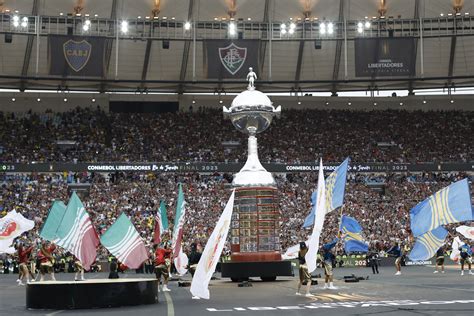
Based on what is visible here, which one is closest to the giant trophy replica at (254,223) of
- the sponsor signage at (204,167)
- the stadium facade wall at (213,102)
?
the sponsor signage at (204,167)

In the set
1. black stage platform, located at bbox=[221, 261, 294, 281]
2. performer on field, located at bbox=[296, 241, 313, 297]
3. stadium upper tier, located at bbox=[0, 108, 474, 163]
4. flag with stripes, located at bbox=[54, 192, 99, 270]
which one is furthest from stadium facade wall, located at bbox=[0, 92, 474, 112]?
performer on field, located at bbox=[296, 241, 313, 297]

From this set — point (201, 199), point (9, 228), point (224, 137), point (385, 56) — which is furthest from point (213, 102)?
point (9, 228)

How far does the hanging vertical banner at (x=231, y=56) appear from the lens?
48688mm

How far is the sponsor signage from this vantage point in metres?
50.7

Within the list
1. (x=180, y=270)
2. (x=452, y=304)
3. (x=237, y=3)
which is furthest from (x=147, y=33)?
(x=452, y=304)

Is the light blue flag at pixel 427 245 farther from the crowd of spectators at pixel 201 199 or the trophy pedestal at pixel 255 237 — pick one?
the crowd of spectators at pixel 201 199

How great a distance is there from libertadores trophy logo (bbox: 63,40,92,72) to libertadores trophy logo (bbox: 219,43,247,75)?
9.68 m

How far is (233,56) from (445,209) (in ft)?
102

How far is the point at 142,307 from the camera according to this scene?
46.4 feet

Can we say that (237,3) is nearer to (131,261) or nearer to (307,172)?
(307,172)

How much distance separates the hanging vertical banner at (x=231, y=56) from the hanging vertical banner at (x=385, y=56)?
25.8 feet

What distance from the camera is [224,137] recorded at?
57.6 meters

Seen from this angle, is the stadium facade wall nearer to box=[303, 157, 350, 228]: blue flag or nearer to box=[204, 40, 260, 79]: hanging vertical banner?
box=[204, 40, 260, 79]: hanging vertical banner

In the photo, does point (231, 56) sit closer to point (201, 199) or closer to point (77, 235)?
point (201, 199)
